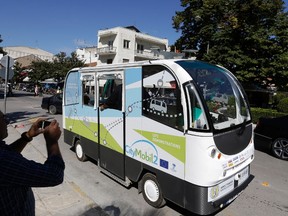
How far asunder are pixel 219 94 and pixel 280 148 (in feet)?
14.7

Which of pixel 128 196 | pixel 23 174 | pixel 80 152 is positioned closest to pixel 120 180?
pixel 128 196

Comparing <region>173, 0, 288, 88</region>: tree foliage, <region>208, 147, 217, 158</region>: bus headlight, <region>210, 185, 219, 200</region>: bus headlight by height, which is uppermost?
<region>173, 0, 288, 88</region>: tree foliage

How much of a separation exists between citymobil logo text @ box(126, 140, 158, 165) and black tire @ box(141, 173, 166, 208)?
0.29m

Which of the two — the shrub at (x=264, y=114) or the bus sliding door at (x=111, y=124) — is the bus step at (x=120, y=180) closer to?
the bus sliding door at (x=111, y=124)

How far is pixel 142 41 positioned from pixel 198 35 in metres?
22.7

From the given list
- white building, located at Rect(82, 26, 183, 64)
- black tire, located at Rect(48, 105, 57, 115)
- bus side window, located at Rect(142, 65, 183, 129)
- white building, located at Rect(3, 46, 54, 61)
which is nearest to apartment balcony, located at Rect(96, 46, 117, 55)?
white building, located at Rect(82, 26, 183, 64)

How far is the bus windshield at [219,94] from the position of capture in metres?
3.82

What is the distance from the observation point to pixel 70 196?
14.9ft

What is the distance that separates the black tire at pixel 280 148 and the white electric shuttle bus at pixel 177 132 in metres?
3.48

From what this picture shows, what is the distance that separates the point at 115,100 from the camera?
504cm

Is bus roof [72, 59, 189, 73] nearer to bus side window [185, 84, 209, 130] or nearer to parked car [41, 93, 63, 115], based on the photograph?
bus side window [185, 84, 209, 130]

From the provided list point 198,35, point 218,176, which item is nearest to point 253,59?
point 198,35

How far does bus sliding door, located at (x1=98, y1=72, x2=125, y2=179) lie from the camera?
492 cm

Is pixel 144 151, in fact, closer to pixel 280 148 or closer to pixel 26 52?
pixel 280 148
